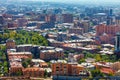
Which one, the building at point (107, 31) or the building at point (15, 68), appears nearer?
the building at point (15, 68)

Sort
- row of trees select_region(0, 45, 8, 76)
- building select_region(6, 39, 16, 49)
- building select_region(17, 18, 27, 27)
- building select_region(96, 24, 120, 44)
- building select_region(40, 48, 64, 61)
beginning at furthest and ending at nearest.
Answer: building select_region(17, 18, 27, 27), building select_region(96, 24, 120, 44), building select_region(6, 39, 16, 49), building select_region(40, 48, 64, 61), row of trees select_region(0, 45, 8, 76)

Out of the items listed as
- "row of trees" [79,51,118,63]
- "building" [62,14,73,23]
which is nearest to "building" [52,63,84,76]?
"row of trees" [79,51,118,63]

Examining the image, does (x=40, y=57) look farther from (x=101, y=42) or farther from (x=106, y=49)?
(x=101, y=42)

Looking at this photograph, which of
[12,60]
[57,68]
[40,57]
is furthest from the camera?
[40,57]

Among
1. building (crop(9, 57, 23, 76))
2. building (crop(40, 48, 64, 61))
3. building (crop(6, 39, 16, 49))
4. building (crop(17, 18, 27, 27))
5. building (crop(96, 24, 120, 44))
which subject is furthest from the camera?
building (crop(17, 18, 27, 27))

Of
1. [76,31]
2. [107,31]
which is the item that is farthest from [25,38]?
[107,31]

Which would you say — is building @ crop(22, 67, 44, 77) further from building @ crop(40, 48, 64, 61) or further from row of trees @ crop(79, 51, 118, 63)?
building @ crop(40, 48, 64, 61)

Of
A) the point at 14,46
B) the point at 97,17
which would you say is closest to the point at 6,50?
the point at 14,46

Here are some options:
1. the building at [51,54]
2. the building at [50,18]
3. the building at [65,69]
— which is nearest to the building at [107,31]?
the building at [51,54]

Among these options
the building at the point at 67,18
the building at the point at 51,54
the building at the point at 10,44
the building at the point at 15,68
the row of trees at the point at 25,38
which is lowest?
the building at the point at 67,18

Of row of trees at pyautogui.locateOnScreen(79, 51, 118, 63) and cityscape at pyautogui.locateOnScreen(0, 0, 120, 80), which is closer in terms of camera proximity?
cityscape at pyautogui.locateOnScreen(0, 0, 120, 80)

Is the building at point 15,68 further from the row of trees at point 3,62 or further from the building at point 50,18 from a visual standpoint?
the building at point 50,18
